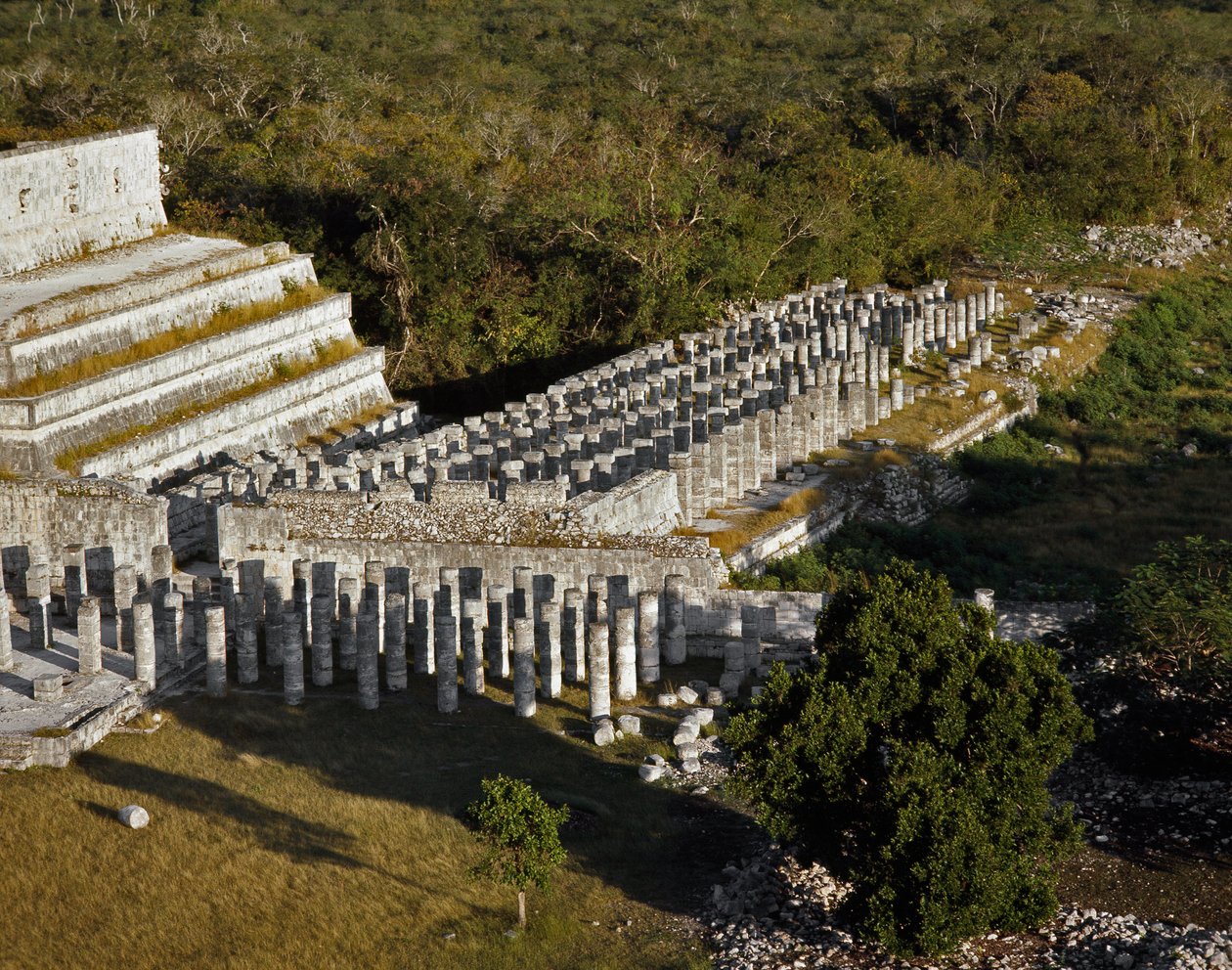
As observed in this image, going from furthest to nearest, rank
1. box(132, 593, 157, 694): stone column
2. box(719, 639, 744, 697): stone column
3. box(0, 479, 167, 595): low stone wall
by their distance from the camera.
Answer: box(0, 479, 167, 595): low stone wall, box(132, 593, 157, 694): stone column, box(719, 639, 744, 697): stone column

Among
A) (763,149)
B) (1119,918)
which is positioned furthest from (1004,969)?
(763,149)

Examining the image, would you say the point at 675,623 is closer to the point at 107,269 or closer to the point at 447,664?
the point at 447,664

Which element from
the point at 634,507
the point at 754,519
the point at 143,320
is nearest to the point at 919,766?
the point at 634,507

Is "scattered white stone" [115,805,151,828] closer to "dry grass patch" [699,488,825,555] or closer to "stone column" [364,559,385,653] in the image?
"stone column" [364,559,385,653]

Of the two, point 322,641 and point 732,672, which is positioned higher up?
point 322,641

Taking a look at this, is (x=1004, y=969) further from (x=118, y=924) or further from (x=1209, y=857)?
(x=118, y=924)

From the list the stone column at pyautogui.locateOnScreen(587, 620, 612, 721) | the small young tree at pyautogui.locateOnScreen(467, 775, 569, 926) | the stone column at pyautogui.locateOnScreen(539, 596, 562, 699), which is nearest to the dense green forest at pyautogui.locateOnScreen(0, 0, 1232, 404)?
the stone column at pyautogui.locateOnScreen(539, 596, 562, 699)

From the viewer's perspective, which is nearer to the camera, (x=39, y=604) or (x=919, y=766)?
(x=919, y=766)

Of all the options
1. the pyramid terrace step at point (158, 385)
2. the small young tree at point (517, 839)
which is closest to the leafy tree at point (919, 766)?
the small young tree at point (517, 839)
